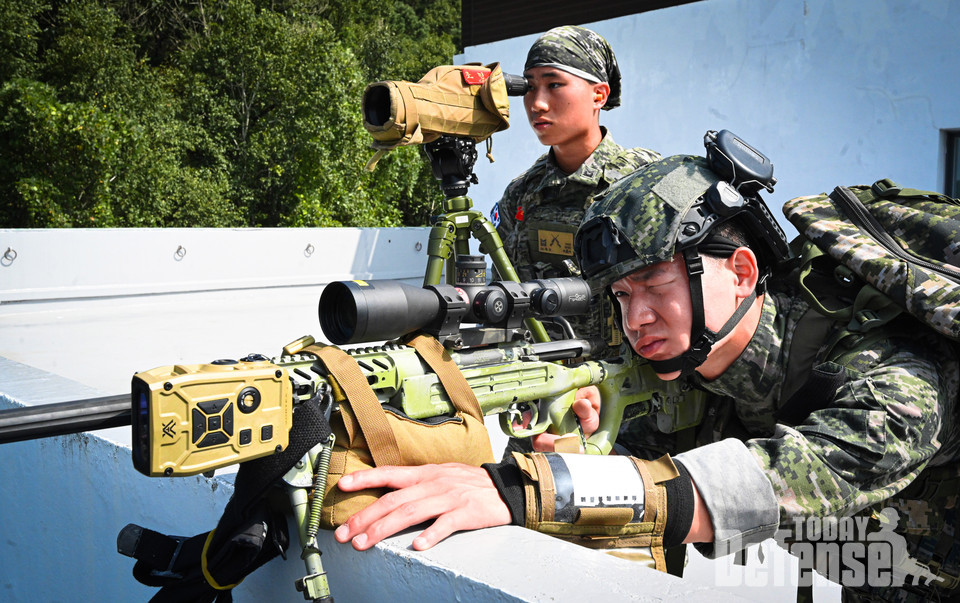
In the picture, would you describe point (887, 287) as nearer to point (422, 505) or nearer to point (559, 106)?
point (422, 505)

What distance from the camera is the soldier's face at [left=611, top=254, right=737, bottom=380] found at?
1642 millimetres

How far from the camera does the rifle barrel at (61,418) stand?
1.16 meters

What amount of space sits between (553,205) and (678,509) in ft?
6.73

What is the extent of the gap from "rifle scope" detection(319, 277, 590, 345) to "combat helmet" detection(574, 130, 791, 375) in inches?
10.2

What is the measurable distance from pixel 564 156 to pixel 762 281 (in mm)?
1547

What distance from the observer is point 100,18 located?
56.7 ft

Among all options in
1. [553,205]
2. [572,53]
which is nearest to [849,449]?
[553,205]

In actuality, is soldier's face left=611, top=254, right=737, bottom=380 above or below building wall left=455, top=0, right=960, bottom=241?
below

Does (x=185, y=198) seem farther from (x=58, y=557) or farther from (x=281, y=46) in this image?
(x=58, y=557)

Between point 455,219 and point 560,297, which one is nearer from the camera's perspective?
point 560,297

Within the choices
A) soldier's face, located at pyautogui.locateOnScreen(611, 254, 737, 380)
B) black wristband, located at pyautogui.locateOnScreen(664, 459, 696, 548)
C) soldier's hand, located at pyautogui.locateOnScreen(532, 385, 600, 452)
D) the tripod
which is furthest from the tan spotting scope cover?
black wristband, located at pyautogui.locateOnScreen(664, 459, 696, 548)

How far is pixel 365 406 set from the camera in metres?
1.44

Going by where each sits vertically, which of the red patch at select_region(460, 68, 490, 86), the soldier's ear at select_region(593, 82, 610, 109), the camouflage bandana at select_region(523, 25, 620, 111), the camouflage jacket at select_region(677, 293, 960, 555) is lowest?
the camouflage jacket at select_region(677, 293, 960, 555)

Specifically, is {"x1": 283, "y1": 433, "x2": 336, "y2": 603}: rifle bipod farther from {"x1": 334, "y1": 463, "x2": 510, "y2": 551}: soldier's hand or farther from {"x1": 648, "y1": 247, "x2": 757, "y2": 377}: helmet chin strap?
{"x1": 648, "y1": 247, "x2": 757, "y2": 377}: helmet chin strap
